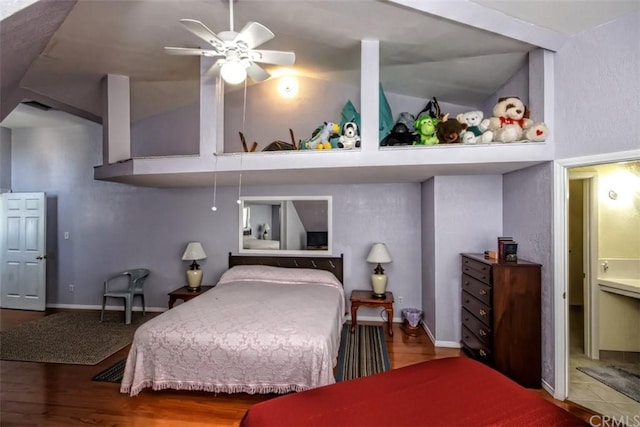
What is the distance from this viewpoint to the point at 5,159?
194 inches

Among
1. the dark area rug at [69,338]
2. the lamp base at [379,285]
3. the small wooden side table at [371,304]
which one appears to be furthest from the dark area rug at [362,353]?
the dark area rug at [69,338]

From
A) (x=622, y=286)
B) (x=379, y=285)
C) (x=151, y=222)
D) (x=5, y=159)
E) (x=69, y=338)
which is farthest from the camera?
(x=5, y=159)

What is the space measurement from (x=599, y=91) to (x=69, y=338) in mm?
5721

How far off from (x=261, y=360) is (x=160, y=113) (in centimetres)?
400

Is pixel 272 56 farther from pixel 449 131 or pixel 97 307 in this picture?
pixel 97 307

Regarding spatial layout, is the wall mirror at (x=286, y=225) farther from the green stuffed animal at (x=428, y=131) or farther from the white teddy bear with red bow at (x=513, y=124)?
the white teddy bear with red bow at (x=513, y=124)

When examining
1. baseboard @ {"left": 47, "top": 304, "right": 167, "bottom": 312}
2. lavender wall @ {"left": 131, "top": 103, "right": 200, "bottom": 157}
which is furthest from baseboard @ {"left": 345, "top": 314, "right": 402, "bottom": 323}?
lavender wall @ {"left": 131, "top": 103, "right": 200, "bottom": 157}

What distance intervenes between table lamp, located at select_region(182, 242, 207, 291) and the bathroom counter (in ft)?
15.3

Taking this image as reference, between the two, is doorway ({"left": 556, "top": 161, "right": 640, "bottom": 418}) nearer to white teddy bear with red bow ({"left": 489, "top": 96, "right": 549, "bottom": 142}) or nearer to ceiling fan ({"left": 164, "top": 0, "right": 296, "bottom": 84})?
white teddy bear with red bow ({"left": 489, "top": 96, "right": 549, "bottom": 142})

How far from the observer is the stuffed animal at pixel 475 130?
2.64 metres

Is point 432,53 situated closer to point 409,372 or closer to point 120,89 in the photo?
point 409,372

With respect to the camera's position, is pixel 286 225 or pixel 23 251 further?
pixel 23 251

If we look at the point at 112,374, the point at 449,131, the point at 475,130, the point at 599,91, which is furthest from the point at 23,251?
the point at 599,91

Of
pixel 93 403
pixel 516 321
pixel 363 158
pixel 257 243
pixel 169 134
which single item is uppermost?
pixel 169 134
